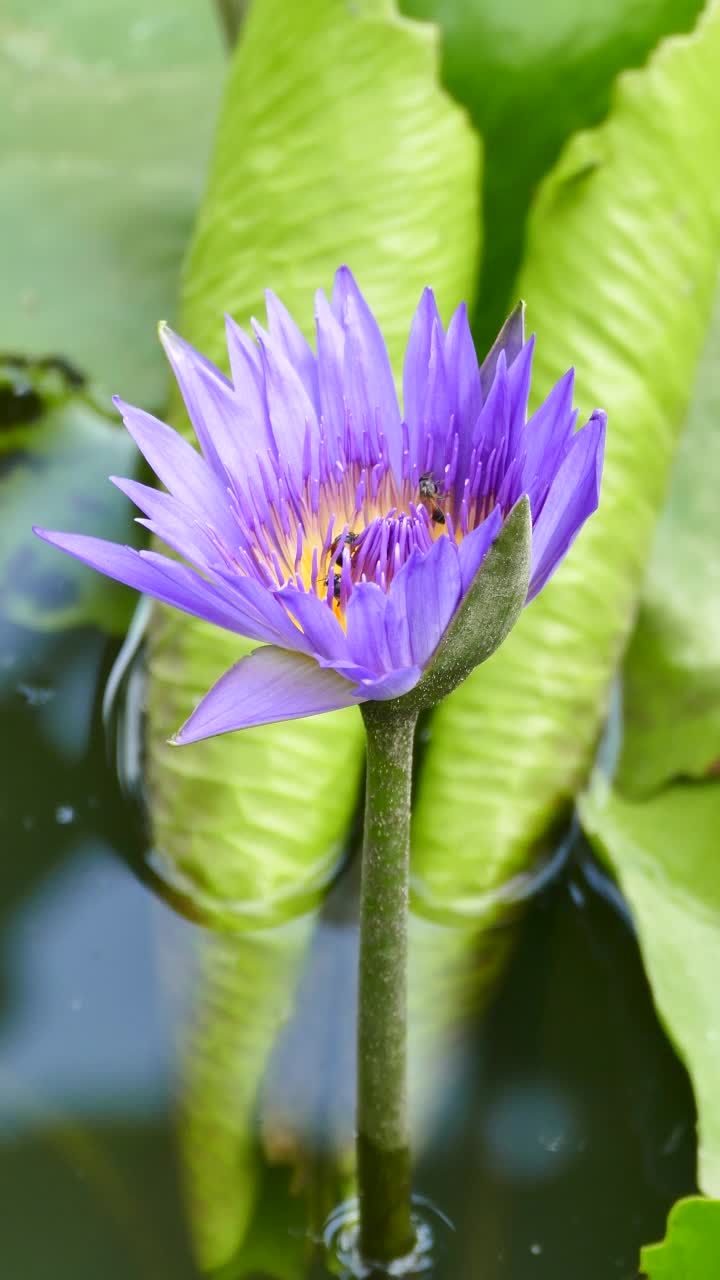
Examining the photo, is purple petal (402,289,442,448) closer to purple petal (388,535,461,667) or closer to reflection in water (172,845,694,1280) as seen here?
purple petal (388,535,461,667)

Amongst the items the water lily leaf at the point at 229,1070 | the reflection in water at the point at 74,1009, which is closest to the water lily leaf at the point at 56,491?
the reflection in water at the point at 74,1009

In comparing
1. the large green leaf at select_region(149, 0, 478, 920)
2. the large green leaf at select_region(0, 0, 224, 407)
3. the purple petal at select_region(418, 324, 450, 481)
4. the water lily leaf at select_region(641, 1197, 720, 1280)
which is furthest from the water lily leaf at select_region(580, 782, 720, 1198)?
the large green leaf at select_region(0, 0, 224, 407)

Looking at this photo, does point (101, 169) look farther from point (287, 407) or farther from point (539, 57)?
point (287, 407)

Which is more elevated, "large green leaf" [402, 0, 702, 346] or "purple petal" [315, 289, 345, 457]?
"large green leaf" [402, 0, 702, 346]

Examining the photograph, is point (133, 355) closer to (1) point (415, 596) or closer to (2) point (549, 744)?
(2) point (549, 744)

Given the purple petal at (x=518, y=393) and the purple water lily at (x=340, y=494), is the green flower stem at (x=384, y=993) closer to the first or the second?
the purple water lily at (x=340, y=494)

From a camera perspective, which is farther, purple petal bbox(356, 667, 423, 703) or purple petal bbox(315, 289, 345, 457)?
purple petal bbox(315, 289, 345, 457)

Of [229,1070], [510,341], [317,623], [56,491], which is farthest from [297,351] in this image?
[56,491]
